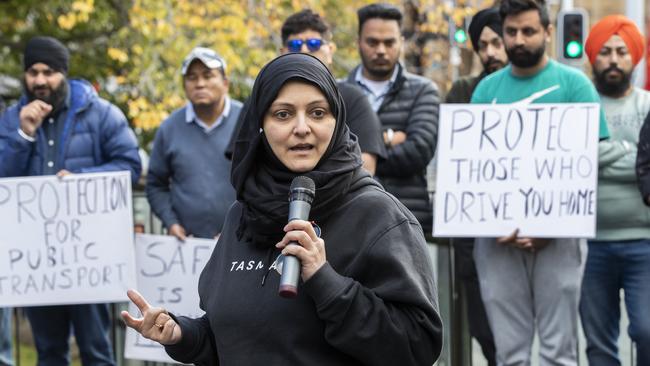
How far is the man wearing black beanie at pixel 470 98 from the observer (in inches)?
306

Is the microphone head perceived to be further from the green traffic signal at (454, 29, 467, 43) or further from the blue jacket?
the green traffic signal at (454, 29, 467, 43)

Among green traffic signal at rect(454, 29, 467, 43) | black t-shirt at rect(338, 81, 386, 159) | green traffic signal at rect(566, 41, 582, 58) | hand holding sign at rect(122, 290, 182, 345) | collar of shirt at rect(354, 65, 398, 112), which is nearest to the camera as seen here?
hand holding sign at rect(122, 290, 182, 345)

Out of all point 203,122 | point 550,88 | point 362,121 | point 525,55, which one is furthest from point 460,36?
point 362,121

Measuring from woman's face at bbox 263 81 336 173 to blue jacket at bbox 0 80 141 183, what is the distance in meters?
4.12

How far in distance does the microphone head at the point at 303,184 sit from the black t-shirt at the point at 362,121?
2.93 m

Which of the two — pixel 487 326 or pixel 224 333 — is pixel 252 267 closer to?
pixel 224 333

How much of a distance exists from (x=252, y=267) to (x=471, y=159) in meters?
3.22

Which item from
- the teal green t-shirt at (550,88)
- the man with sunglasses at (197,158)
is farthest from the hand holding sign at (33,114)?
the teal green t-shirt at (550,88)

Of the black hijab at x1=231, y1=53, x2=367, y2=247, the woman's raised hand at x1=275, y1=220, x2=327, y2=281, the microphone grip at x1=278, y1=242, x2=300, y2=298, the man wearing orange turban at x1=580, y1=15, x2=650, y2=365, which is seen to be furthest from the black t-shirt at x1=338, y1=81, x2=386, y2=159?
the microphone grip at x1=278, y1=242, x2=300, y2=298

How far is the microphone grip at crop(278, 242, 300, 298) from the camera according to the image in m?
3.43

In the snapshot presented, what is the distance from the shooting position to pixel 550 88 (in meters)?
6.82

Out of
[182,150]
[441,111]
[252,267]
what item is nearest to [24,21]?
[182,150]

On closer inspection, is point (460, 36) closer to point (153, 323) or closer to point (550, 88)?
point (550, 88)

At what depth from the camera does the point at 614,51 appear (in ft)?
23.6
